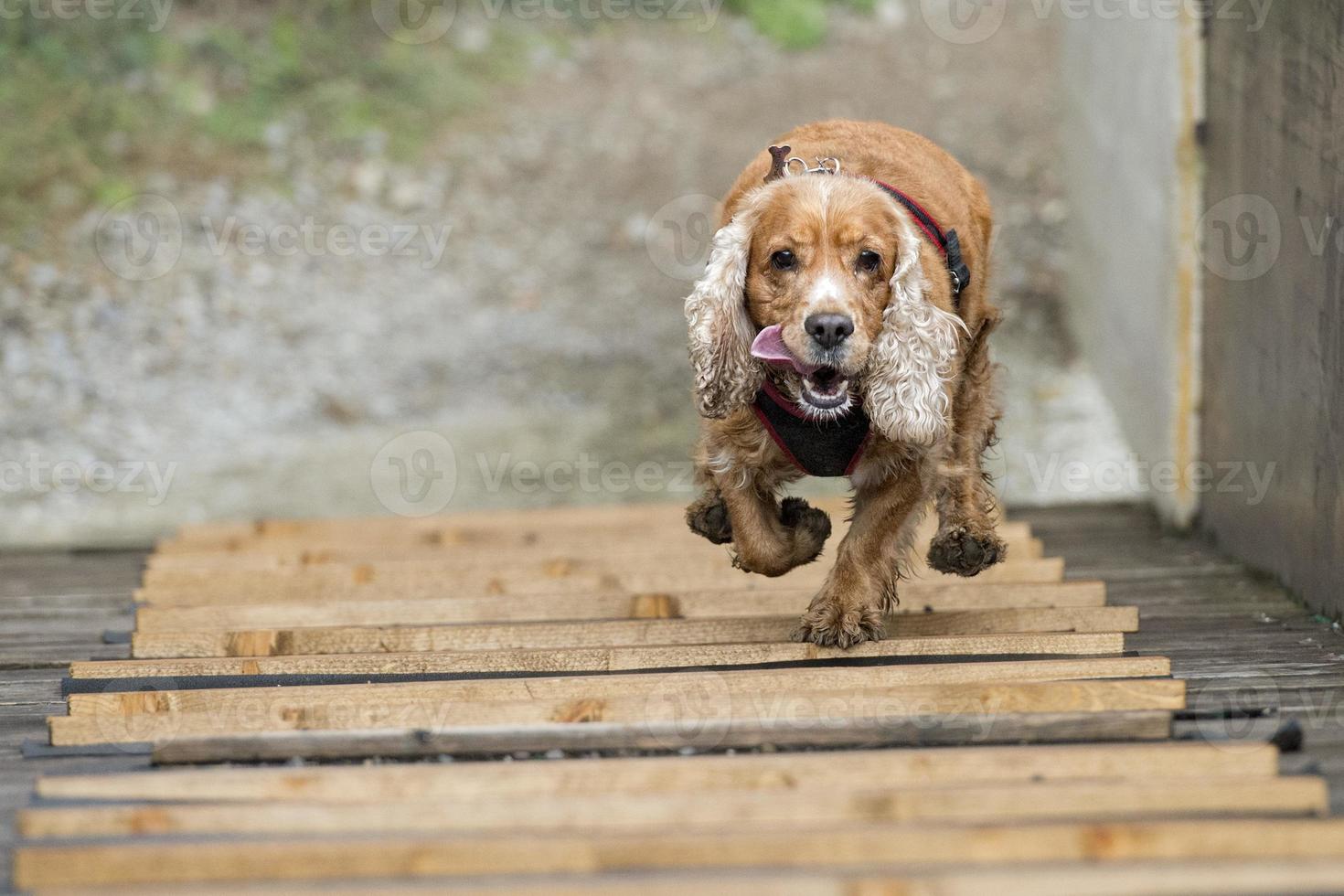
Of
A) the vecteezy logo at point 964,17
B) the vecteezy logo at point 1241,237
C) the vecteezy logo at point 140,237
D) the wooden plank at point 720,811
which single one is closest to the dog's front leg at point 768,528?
the wooden plank at point 720,811

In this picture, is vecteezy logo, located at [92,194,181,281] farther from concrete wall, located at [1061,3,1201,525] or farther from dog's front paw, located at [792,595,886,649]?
dog's front paw, located at [792,595,886,649]

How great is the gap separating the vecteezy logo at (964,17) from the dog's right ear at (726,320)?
305 inches

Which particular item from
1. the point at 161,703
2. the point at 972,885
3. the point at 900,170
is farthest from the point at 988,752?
the point at 900,170

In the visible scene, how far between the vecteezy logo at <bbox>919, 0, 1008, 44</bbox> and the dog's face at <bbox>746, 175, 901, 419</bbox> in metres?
7.76

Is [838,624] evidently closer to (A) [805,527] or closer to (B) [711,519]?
(A) [805,527]

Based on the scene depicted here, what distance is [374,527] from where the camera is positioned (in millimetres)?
5344

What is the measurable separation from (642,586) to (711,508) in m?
0.39

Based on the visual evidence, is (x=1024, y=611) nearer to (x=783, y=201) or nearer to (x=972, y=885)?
(x=783, y=201)

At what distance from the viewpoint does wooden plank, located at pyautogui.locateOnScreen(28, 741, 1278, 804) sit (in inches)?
91.6

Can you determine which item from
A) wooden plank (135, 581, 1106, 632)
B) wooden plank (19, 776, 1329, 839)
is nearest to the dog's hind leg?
wooden plank (135, 581, 1106, 632)

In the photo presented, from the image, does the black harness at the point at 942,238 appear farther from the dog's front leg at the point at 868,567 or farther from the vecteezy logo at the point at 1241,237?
the vecteezy logo at the point at 1241,237

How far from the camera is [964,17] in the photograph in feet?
35.7

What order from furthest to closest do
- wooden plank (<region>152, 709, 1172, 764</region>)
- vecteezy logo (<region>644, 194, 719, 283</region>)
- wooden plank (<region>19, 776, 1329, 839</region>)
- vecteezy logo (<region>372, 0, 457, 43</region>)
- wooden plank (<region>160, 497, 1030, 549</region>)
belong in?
vecteezy logo (<region>372, 0, 457, 43</region>) < vecteezy logo (<region>644, 194, 719, 283</region>) < wooden plank (<region>160, 497, 1030, 549</region>) < wooden plank (<region>152, 709, 1172, 764</region>) < wooden plank (<region>19, 776, 1329, 839</region>)

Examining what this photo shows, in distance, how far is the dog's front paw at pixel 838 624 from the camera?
130 inches
